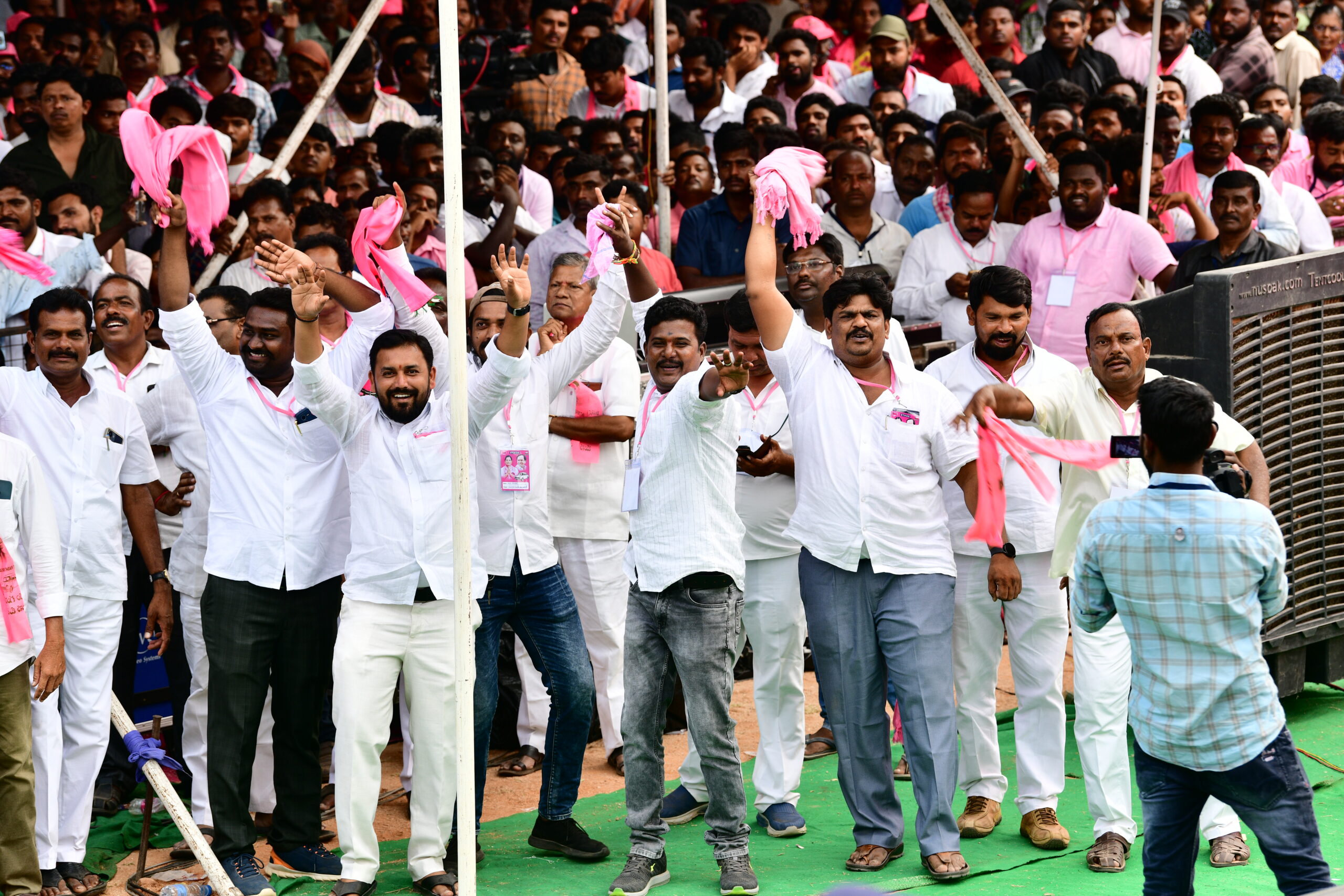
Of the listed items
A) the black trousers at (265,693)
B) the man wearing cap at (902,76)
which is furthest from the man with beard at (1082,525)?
the man wearing cap at (902,76)

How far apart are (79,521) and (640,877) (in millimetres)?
2536

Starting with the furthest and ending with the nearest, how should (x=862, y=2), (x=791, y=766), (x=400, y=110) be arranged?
(x=862, y=2), (x=400, y=110), (x=791, y=766)

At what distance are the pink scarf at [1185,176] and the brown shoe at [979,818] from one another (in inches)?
179

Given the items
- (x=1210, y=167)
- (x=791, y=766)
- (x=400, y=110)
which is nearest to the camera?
(x=791, y=766)

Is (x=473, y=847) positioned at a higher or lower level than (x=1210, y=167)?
lower

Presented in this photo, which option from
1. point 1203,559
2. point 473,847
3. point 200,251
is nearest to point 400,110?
point 200,251

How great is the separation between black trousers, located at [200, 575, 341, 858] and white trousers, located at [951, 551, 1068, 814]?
7.99 feet

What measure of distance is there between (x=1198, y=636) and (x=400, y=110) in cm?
790

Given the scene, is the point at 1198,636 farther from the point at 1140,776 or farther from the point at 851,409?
the point at 851,409

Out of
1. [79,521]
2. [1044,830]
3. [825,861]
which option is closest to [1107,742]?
[1044,830]

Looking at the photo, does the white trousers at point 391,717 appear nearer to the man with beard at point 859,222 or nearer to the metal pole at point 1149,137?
the man with beard at point 859,222

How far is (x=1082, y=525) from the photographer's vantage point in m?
6.09

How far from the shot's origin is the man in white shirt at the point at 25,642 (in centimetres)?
587

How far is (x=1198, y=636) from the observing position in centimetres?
442
